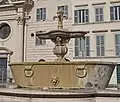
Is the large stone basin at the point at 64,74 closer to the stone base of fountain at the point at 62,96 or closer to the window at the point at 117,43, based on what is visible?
the stone base of fountain at the point at 62,96

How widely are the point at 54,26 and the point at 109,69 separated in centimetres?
1800

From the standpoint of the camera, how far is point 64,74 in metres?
9.97

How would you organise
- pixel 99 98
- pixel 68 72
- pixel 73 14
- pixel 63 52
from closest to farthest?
pixel 99 98
pixel 68 72
pixel 63 52
pixel 73 14

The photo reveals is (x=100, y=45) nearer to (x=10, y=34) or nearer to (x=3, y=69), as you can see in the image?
(x=10, y=34)

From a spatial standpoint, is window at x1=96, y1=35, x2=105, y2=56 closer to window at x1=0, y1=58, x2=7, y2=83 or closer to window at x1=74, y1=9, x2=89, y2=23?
window at x1=74, y1=9, x2=89, y2=23

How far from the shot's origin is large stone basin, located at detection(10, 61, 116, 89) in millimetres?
9859

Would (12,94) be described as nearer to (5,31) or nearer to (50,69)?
(50,69)

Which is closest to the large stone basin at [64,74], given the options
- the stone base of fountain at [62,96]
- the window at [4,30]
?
the stone base of fountain at [62,96]

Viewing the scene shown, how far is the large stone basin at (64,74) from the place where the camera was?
9.86 meters

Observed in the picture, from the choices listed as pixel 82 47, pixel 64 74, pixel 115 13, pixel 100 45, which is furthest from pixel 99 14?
pixel 64 74

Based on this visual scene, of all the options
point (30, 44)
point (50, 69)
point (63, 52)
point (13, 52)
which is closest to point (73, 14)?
point (30, 44)

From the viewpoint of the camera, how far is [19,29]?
95.6 ft

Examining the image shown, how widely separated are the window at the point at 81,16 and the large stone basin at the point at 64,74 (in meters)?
16.7

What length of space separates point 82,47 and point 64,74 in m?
16.6
